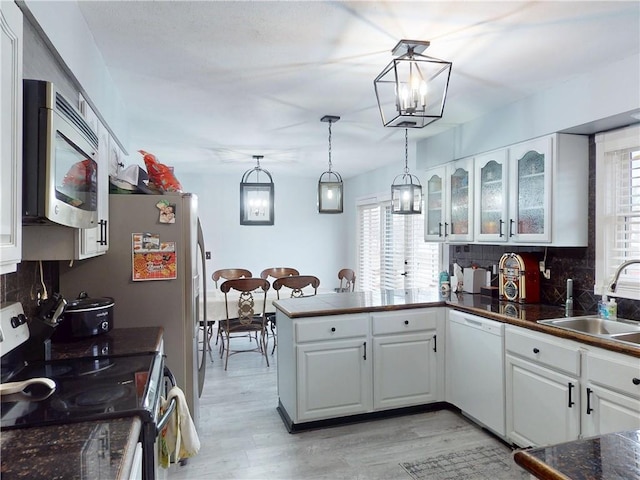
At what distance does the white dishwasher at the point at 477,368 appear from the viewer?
2.73 m

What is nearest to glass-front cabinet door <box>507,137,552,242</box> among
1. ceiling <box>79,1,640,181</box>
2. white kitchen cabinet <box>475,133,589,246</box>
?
white kitchen cabinet <box>475,133,589,246</box>

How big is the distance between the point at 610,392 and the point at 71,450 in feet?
7.55

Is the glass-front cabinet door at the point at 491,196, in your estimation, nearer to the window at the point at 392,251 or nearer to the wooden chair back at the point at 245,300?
the window at the point at 392,251

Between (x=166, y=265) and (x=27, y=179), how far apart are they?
1.41 m

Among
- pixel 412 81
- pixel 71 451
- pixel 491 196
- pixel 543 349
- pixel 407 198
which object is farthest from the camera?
pixel 407 198

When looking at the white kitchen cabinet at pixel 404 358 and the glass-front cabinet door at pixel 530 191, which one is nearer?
the glass-front cabinet door at pixel 530 191

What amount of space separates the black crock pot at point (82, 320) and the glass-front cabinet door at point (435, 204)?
2916 mm

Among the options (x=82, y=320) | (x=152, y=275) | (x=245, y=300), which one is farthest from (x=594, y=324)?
(x=245, y=300)

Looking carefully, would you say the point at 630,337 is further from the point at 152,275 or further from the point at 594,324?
the point at 152,275

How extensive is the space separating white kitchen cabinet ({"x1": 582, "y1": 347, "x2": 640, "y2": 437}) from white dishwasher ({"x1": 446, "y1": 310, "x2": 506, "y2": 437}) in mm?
591

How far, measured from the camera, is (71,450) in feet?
3.46

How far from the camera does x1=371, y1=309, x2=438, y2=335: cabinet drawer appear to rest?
10.1 feet

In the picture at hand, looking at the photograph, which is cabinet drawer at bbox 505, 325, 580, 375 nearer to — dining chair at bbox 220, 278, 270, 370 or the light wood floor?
the light wood floor

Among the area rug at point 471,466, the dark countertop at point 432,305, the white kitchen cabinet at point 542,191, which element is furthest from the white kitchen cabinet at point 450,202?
the area rug at point 471,466
